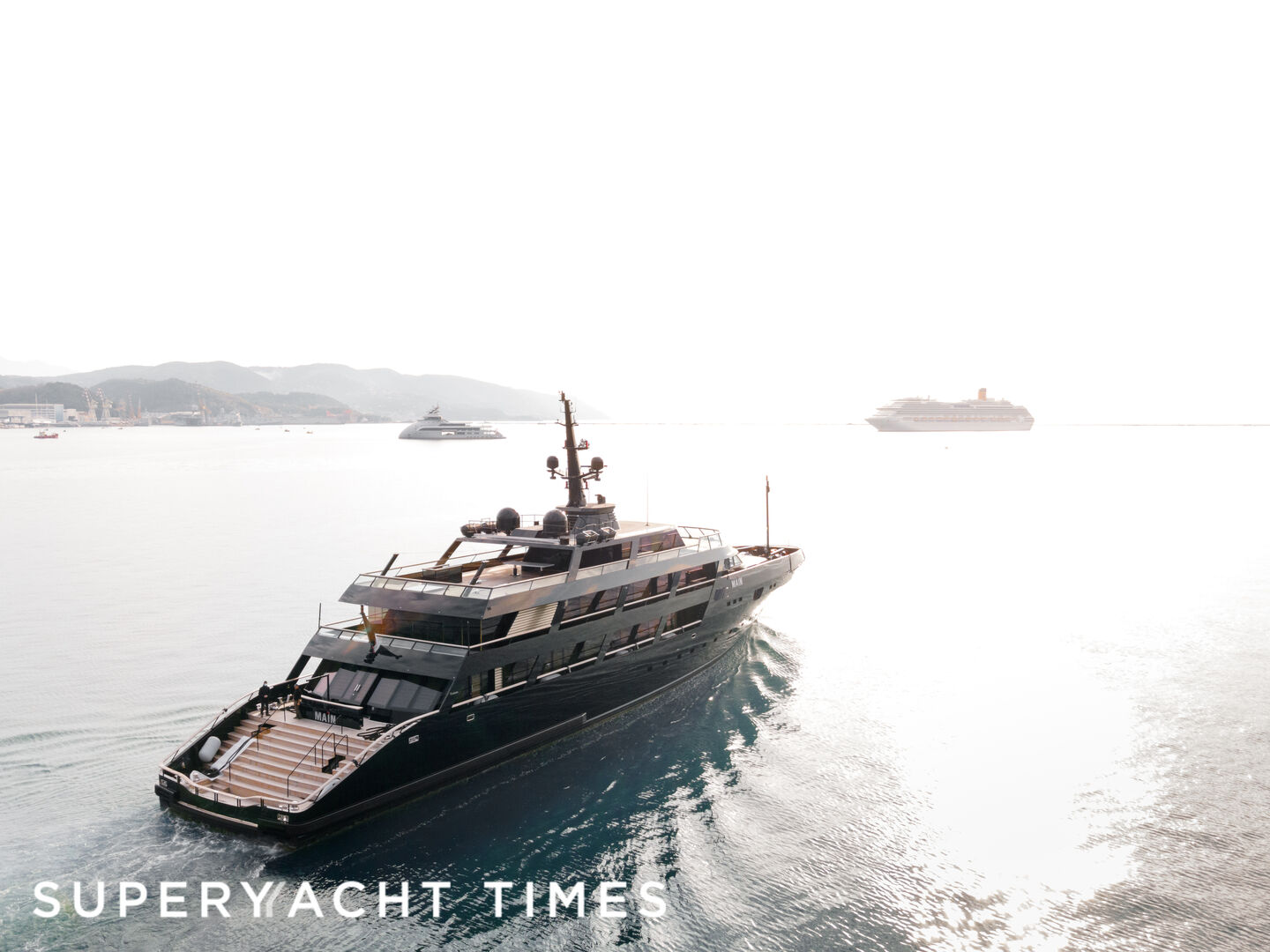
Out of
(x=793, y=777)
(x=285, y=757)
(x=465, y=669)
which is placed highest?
(x=465, y=669)

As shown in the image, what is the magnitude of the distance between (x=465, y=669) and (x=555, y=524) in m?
6.84

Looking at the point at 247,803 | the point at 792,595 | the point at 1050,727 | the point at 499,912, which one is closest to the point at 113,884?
the point at 247,803

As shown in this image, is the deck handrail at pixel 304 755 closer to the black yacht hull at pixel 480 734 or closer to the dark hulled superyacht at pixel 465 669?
the dark hulled superyacht at pixel 465 669

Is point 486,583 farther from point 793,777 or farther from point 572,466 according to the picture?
point 793,777

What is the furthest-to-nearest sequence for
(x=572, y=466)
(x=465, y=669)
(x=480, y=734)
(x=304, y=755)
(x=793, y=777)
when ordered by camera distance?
(x=572, y=466)
(x=793, y=777)
(x=480, y=734)
(x=465, y=669)
(x=304, y=755)

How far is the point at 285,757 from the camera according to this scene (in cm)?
1928

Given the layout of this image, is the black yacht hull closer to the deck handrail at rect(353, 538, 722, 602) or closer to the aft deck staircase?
the aft deck staircase

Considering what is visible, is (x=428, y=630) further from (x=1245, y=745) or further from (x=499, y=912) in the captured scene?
(x=1245, y=745)

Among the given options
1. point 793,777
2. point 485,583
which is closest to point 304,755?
point 485,583

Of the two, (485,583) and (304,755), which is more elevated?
(485,583)

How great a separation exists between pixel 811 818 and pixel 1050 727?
10747 mm

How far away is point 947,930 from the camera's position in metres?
15.1

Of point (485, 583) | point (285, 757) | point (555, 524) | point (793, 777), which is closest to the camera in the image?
point (285, 757)

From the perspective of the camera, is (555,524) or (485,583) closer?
(485,583)
